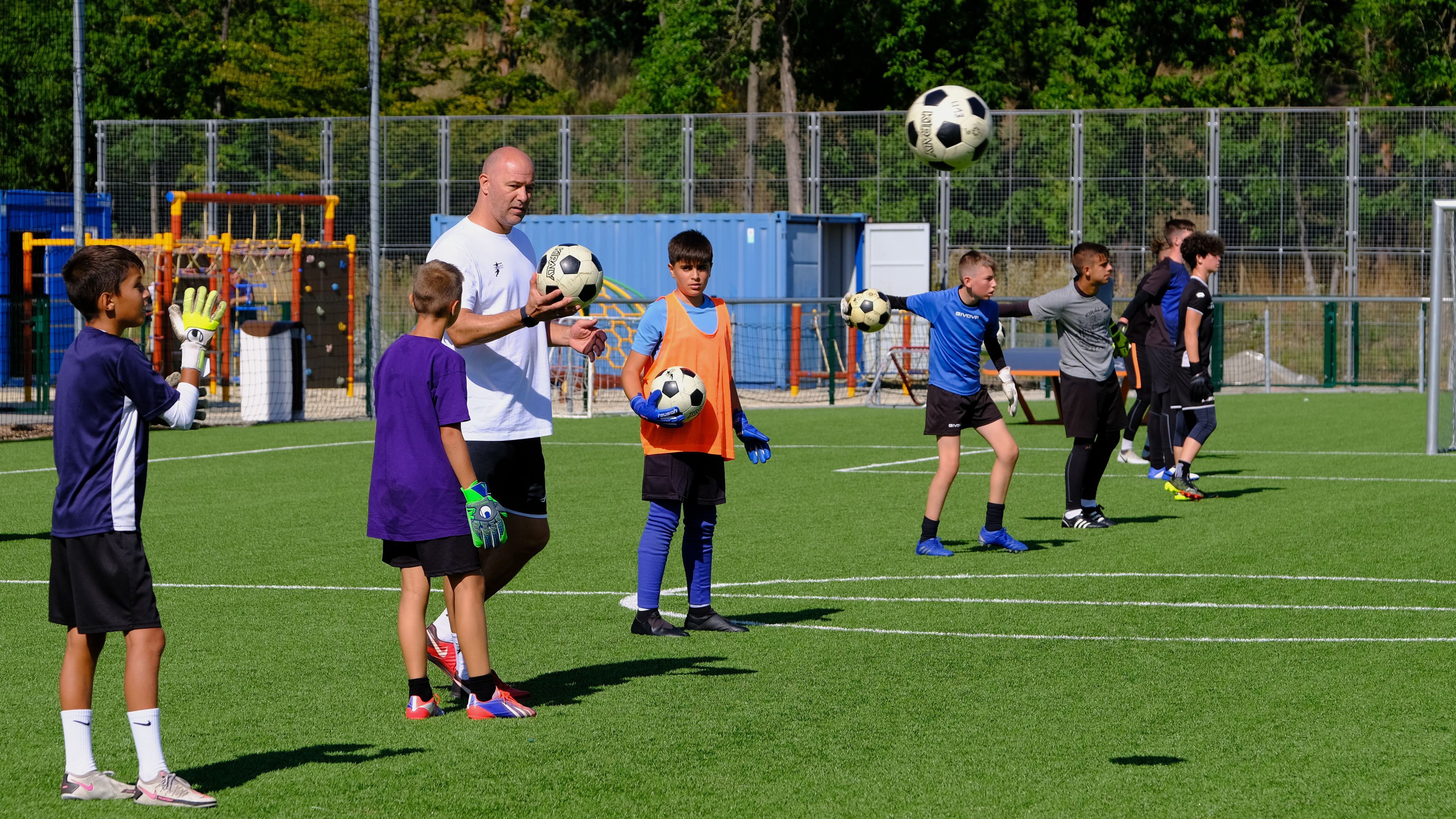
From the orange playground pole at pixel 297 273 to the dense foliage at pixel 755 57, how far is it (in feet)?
51.6

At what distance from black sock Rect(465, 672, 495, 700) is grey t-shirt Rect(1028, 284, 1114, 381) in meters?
6.22

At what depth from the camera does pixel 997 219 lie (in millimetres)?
27734

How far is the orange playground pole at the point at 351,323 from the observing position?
25.7m

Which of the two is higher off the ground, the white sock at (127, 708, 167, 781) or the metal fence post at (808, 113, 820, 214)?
the metal fence post at (808, 113, 820, 214)

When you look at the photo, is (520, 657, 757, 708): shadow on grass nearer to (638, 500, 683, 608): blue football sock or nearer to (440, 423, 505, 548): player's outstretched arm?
(638, 500, 683, 608): blue football sock

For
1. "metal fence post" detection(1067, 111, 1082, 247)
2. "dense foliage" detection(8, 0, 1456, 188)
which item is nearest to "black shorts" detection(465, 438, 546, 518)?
"metal fence post" detection(1067, 111, 1082, 247)

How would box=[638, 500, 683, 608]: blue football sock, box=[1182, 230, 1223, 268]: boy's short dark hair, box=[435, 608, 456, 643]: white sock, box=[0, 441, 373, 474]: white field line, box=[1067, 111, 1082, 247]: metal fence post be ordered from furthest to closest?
1. box=[1067, 111, 1082, 247]: metal fence post
2. box=[0, 441, 373, 474]: white field line
3. box=[1182, 230, 1223, 268]: boy's short dark hair
4. box=[638, 500, 683, 608]: blue football sock
5. box=[435, 608, 456, 643]: white sock

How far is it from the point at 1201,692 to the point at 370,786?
10.3ft

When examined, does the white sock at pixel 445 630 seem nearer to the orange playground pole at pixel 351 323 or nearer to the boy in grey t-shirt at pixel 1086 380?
the boy in grey t-shirt at pixel 1086 380

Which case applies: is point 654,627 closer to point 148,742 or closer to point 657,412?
point 657,412

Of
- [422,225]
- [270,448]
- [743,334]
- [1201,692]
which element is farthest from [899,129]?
[1201,692]

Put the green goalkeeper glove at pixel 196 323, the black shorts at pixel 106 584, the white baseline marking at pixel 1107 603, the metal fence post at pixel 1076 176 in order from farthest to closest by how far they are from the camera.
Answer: the metal fence post at pixel 1076 176, the white baseline marking at pixel 1107 603, the green goalkeeper glove at pixel 196 323, the black shorts at pixel 106 584

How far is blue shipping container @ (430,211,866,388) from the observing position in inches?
1104

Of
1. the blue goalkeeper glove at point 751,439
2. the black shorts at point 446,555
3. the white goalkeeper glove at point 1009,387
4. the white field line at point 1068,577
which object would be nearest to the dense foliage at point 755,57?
the white goalkeeper glove at point 1009,387
